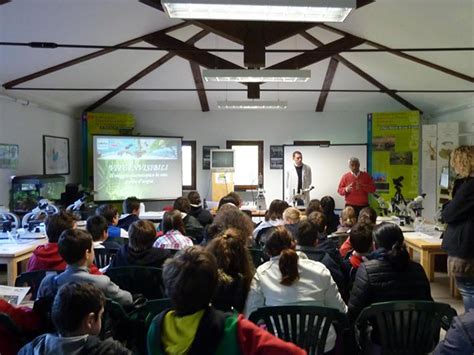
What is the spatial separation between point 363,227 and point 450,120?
22.1 ft

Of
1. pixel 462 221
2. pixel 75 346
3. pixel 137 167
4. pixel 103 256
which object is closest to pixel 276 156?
pixel 137 167

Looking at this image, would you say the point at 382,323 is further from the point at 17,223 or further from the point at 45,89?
the point at 45,89

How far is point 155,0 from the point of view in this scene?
4.79 meters

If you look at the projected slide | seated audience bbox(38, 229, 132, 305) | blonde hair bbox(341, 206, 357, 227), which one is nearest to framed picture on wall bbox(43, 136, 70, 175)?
the projected slide

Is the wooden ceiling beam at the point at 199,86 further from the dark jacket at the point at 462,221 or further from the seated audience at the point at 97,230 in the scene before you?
the dark jacket at the point at 462,221

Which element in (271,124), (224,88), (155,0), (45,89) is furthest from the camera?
(271,124)

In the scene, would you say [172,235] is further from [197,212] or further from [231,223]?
[197,212]

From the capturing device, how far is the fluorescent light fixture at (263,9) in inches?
122

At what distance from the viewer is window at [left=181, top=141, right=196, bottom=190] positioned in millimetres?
9641

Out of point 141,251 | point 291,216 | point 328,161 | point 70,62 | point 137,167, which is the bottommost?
point 141,251

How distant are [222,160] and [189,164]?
1011 millimetres

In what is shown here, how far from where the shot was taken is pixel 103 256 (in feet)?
11.5

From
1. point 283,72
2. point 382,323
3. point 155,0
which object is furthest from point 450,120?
point 382,323

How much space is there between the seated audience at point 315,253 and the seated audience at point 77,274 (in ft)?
4.09
